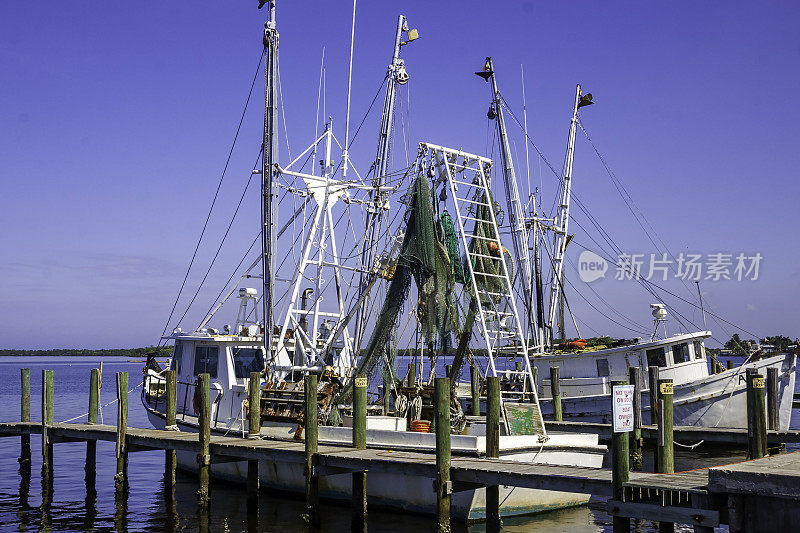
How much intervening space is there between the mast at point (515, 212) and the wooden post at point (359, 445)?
14.1m

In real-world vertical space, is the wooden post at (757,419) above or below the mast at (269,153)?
below

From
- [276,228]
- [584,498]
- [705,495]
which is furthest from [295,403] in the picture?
[705,495]

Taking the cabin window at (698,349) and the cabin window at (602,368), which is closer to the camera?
the cabin window at (698,349)

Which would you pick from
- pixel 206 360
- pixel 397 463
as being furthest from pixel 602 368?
pixel 397 463

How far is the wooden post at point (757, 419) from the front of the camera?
16.4m

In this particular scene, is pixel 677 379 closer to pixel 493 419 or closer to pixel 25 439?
pixel 493 419

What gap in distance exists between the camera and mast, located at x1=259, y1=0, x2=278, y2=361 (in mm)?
20562

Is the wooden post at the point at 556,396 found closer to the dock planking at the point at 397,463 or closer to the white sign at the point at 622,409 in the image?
the dock planking at the point at 397,463

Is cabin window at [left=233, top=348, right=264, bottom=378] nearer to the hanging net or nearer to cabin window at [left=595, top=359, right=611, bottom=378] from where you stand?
the hanging net

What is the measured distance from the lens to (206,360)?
2158cm

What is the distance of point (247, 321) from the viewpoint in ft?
73.5

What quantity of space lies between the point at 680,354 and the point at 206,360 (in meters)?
14.6

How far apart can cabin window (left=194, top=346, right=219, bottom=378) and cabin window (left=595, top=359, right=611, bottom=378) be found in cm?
1275

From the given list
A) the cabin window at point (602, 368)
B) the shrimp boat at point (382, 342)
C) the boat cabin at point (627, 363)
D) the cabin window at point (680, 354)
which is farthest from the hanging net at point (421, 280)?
the cabin window at point (680, 354)
